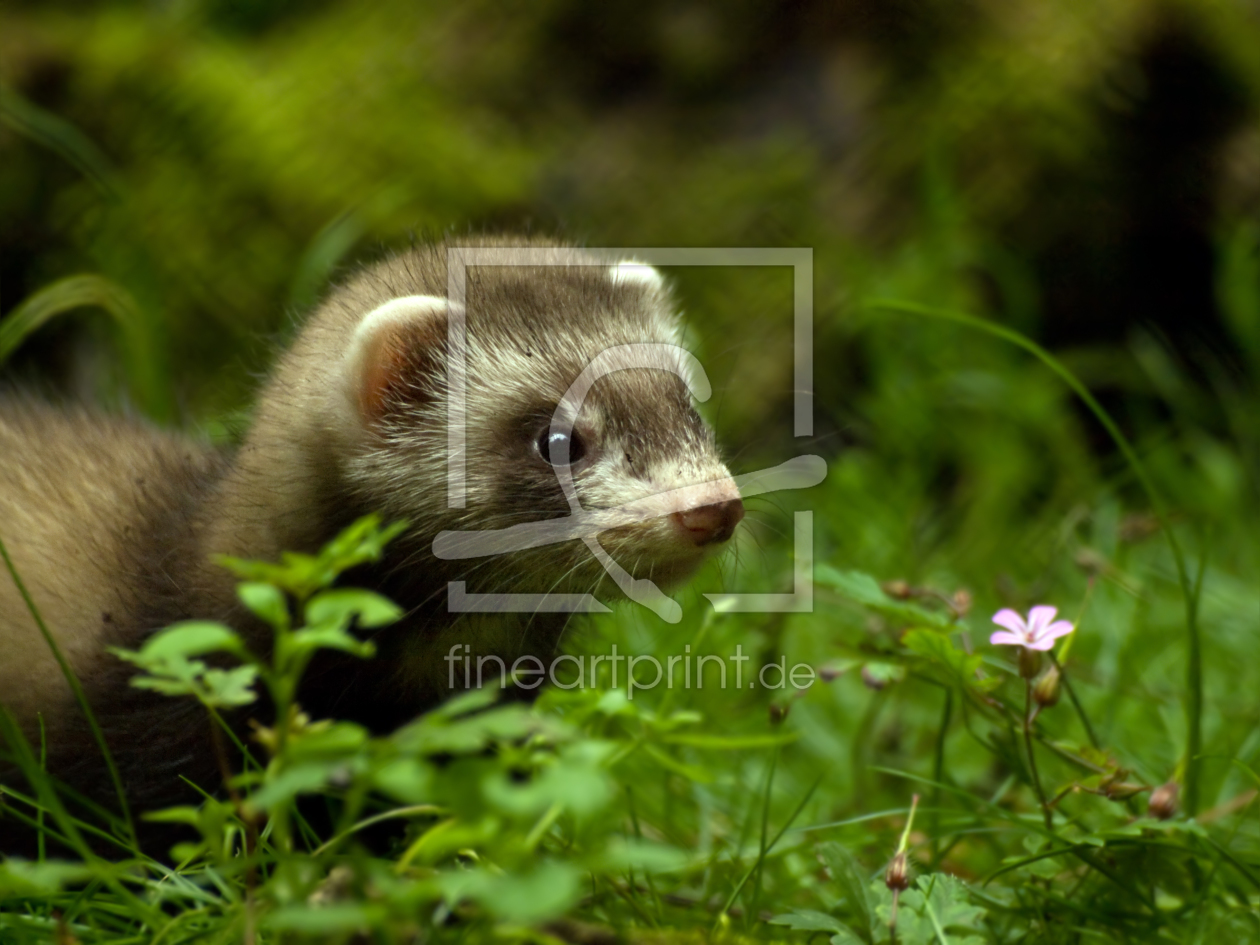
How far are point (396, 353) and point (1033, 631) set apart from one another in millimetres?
1150

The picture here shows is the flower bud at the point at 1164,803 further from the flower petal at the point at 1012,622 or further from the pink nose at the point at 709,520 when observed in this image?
the pink nose at the point at 709,520

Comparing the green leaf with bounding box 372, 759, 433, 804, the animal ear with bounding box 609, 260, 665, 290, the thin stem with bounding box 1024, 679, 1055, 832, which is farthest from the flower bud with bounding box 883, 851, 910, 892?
the animal ear with bounding box 609, 260, 665, 290

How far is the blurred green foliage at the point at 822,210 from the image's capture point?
12.3ft

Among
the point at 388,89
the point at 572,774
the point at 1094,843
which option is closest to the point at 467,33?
the point at 388,89

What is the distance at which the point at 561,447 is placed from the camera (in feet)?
7.04

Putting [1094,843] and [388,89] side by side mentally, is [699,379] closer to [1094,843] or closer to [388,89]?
[1094,843]

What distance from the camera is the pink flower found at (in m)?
1.68

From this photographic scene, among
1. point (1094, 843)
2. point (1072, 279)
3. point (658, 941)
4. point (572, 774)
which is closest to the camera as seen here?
point (572, 774)

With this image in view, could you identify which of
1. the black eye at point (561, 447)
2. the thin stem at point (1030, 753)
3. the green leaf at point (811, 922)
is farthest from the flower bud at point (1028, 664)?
the black eye at point (561, 447)

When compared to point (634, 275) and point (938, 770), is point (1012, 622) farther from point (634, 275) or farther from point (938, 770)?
point (634, 275)

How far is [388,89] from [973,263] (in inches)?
90.9

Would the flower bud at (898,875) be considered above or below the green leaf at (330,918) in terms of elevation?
below

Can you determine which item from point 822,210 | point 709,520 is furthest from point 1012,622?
point 822,210

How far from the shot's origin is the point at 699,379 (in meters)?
2.66
